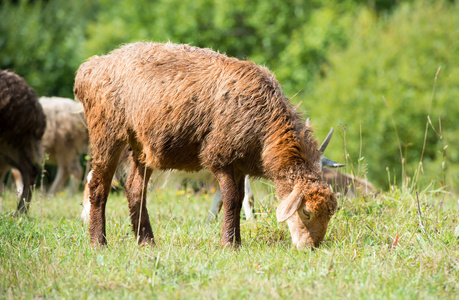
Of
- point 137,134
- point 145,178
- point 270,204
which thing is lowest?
point 270,204

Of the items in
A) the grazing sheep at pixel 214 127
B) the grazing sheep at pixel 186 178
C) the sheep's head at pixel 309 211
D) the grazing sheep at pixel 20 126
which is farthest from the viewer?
the grazing sheep at pixel 20 126

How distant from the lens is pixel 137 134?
565 centimetres

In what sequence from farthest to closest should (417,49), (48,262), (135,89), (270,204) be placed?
(417,49), (270,204), (135,89), (48,262)

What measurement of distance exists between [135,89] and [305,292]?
2620 mm

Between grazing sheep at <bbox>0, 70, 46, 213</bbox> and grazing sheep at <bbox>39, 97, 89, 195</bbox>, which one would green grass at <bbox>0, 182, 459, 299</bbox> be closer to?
grazing sheep at <bbox>0, 70, 46, 213</bbox>

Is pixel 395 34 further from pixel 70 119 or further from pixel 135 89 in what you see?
pixel 135 89

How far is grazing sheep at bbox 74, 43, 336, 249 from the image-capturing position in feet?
17.4

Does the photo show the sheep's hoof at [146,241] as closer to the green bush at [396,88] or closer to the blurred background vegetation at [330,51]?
the blurred background vegetation at [330,51]

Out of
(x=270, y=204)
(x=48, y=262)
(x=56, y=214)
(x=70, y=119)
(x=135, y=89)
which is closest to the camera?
(x=48, y=262)

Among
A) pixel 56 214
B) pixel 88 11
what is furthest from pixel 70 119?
pixel 88 11

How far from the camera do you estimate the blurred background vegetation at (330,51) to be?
17094 millimetres

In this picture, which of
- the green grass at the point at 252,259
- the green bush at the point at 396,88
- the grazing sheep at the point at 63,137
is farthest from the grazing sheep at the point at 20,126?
the green bush at the point at 396,88

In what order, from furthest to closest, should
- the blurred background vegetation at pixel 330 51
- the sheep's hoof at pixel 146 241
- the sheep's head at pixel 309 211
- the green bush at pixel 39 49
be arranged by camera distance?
1. the blurred background vegetation at pixel 330 51
2. the green bush at pixel 39 49
3. the sheep's hoof at pixel 146 241
4. the sheep's head at pixel 309 211

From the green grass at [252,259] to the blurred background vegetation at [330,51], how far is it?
8828 mm
